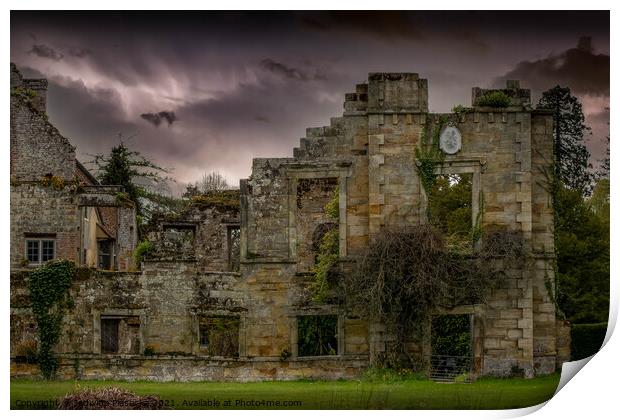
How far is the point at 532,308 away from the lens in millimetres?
22203

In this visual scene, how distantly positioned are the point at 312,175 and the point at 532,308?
6192mm

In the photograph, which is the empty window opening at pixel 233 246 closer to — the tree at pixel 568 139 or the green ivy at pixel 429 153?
the green ivy at pixel 429 153

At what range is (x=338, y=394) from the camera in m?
20.3

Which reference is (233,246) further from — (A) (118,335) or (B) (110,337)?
(B) (110,337)

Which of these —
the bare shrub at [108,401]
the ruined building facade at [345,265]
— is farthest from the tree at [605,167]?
the bare shrub at [108,401]

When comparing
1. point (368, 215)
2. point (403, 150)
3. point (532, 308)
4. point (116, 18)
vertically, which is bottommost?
point (532, 308)

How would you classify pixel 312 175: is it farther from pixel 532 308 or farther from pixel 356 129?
pixel 532 308

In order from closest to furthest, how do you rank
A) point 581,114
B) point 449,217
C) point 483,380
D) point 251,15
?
point 251,15 < point 483,380 < point 581,114 < point 449,217

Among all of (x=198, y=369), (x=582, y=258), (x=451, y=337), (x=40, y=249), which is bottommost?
(x=198, y=369)

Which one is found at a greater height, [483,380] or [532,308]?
[532,308]

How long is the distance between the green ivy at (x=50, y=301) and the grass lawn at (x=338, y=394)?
811mm

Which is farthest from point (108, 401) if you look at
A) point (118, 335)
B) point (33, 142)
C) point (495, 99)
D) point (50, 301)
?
point (495, 99)

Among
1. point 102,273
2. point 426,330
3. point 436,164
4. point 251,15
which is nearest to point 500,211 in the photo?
point 436,164

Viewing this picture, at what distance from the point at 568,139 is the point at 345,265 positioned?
26.2ft
